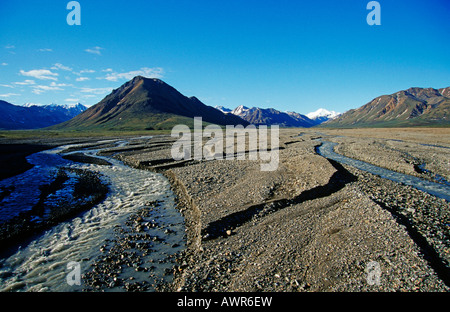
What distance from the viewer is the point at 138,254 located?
38.7ft

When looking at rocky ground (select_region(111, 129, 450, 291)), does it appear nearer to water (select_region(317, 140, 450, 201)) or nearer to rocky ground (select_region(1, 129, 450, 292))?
rocky ground (select_region(1, 129, 450, 292))

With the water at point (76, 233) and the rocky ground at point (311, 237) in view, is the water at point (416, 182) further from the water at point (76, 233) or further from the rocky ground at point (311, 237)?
the water at point (76, 233)

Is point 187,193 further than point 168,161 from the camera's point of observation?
No

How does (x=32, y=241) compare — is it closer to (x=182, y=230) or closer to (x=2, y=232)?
(x=2, y=232)

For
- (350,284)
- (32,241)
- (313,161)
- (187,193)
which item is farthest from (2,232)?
(313,161)

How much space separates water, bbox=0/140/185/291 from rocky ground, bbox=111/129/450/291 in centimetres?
178

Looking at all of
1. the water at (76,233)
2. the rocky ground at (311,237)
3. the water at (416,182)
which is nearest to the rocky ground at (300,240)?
the rocky ground at (311,237)

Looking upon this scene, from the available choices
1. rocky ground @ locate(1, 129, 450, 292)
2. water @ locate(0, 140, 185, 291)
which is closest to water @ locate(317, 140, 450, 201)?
rocky ground @ locate(1, 129, 450, 292)

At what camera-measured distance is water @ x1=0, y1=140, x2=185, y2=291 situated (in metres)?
10.1

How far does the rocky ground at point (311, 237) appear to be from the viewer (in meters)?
9.22

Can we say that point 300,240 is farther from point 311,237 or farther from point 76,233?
point 76,233

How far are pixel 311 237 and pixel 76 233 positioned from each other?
1440cm

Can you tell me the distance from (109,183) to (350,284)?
2495cm

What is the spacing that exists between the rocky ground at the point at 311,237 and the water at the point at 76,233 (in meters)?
1.78
